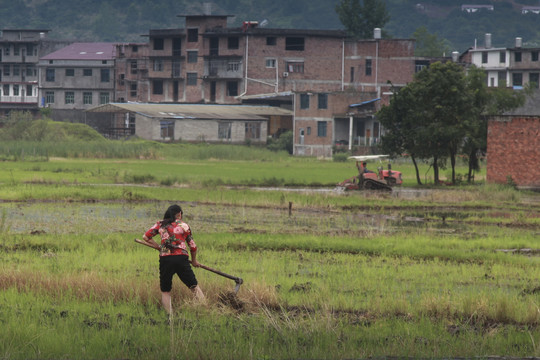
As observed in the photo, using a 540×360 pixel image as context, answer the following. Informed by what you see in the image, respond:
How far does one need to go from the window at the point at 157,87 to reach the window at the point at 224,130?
72.6 ft

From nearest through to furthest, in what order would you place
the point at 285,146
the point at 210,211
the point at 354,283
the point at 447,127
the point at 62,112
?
the point at 354,283 < the point at 210,211 < the point at 447,127 < the point at 285,146 < the point at 62,112

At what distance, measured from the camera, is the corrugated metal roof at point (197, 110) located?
3435 inches

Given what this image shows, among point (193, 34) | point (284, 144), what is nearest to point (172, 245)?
point (284, 144)

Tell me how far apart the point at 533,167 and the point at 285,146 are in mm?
44308

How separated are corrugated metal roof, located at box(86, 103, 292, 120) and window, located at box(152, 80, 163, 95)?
38.5 feet

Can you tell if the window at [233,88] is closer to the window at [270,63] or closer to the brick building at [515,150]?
the window at [270,63]

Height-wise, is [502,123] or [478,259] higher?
[502,123]

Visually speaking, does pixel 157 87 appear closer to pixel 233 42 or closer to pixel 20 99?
pixel 233 42

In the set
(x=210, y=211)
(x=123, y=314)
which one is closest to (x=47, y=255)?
(x=123, y=314)

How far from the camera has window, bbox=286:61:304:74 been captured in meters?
102

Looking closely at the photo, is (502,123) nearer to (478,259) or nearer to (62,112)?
(478,259)

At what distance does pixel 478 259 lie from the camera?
20.7m

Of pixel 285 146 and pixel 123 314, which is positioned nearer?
pixel 123 314

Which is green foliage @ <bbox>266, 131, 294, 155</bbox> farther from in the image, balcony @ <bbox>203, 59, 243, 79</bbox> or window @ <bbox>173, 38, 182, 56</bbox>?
window @ <bbox>173, 38, 182, 56</bbox>
